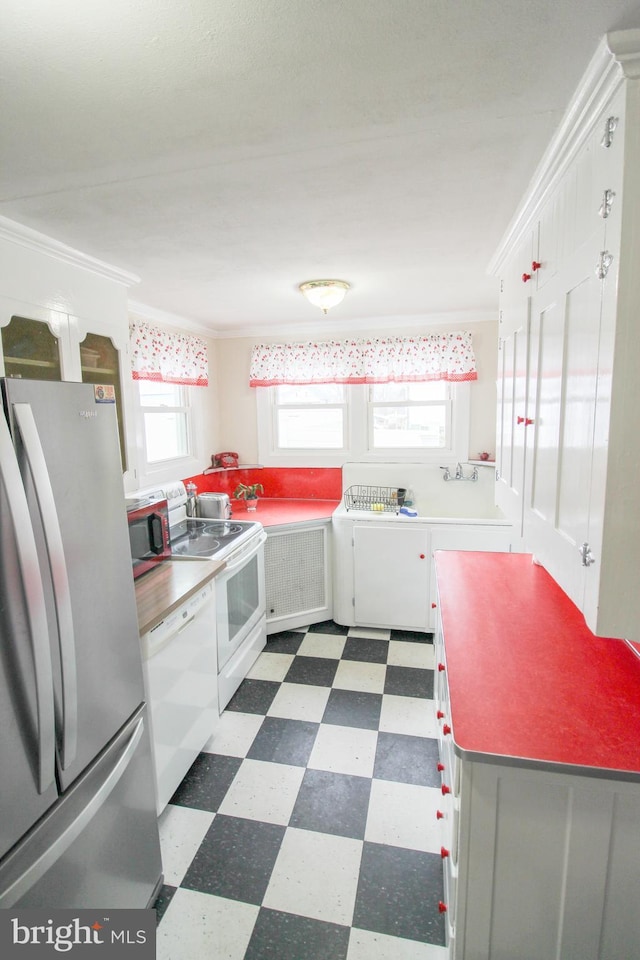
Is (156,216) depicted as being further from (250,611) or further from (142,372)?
(250,611)

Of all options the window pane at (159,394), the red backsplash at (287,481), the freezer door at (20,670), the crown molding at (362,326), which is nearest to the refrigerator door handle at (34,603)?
the freezer door at (20,670)

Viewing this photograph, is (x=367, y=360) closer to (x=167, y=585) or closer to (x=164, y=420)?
(x=164, y=420)

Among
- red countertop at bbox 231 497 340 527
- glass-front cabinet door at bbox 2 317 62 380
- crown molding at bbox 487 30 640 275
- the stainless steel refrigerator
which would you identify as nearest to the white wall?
red countertop at bbox 231 497 340 527

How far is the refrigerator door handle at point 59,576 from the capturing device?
3.26 feet

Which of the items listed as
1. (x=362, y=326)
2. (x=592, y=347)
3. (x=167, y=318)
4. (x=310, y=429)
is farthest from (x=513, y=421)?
(x=167, y=318)

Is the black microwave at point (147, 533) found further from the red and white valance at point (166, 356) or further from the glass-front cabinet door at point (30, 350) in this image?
the red and white valance at point (166, 356)

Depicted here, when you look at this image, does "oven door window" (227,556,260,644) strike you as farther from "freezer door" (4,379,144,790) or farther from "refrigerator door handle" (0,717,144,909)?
"refrigerator door handle" (0,717,144,909)

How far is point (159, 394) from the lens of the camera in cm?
321

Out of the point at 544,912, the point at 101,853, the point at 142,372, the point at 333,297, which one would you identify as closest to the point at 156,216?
the point at 333,297

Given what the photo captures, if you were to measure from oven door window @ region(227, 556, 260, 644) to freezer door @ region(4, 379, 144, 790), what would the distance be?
1.02 meters

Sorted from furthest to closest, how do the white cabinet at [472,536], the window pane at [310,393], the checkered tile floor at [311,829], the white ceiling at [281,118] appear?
the window pane at [310,393]
the white cabinet at [472,536]
the checkered tile floor at [311,829]
the white ceiling at [281,118]

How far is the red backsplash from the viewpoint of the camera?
3750 mm

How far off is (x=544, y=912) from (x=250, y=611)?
200 centimetres

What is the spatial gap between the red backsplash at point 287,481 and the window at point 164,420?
0.40 meters
